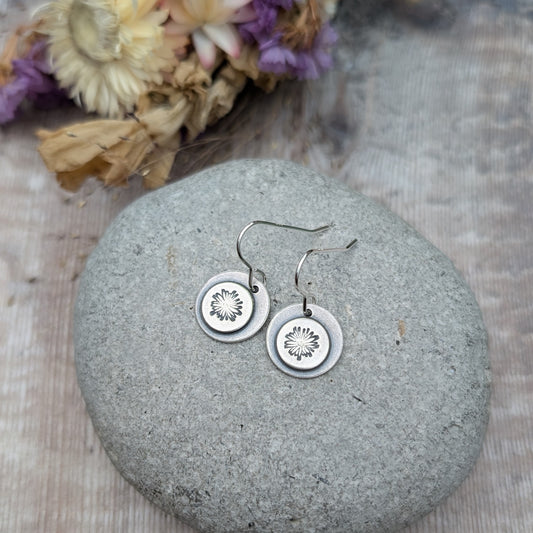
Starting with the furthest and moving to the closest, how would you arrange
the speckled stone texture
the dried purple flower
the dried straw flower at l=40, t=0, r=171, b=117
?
the dried purple flower
the dried straw flower at l=40, t=0, r=171, b=117
the speckled stone texture

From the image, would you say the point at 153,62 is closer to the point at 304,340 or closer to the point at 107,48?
the point at 107,48

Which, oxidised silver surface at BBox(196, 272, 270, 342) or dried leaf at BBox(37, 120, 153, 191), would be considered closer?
oxidised silver surface at BBox(196, 272, 270, 342)

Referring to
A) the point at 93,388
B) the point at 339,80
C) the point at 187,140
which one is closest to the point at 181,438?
the point at 93,388

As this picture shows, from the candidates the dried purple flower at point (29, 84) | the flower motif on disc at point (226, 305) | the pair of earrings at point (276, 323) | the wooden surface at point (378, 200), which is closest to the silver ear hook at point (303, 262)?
the pair of earrings at point (276, 323)

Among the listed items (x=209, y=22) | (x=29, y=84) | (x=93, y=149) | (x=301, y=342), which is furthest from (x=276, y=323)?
(x=29, y=84)

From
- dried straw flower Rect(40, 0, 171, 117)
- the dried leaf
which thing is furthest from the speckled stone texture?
dried straw flower Rect(40, 0, 171, 117)

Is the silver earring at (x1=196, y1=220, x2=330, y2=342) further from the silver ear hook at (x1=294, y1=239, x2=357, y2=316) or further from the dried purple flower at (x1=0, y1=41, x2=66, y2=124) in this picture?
the dried purple flower at (x1=0, y1=41, x2=66, y2=124)

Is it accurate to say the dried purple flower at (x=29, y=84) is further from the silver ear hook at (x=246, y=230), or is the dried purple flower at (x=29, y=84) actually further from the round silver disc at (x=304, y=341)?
the round silver disc at (x=304, y=341)

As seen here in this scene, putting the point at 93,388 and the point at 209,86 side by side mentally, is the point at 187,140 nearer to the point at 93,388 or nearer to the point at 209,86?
the point at 209,86
